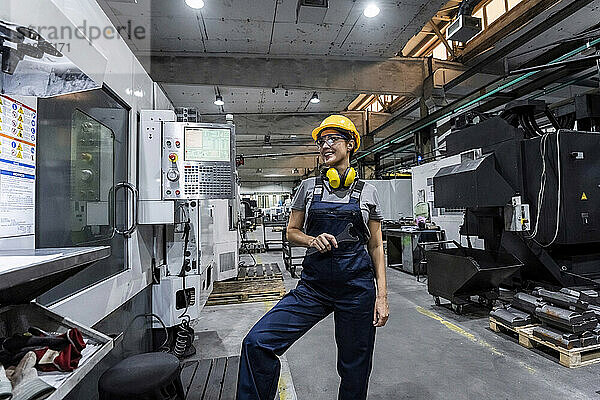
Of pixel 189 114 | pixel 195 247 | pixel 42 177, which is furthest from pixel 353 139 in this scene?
pixel 189 114

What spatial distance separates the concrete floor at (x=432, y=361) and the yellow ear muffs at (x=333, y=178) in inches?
55.8

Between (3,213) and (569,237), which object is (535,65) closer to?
(569,237)

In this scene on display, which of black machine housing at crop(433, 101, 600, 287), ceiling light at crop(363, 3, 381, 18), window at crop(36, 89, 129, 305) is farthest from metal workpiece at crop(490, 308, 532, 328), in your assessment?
ceiling light at crop(363, 3, 381, 18)

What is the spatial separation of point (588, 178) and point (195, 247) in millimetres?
3972

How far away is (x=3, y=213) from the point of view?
1.24 meters

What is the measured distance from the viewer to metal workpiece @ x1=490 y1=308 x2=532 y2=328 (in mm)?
3146

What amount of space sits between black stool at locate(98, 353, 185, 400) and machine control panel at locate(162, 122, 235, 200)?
3.61 feet

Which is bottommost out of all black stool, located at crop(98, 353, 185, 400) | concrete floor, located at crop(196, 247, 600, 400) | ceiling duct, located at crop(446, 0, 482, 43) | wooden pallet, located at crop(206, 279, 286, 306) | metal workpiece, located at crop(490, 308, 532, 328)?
concrete floor, located at crop(196, 247, 600, 400)

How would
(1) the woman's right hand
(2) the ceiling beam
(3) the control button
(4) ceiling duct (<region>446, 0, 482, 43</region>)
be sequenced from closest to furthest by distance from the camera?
(1) the woman's right hand → (3) the control button → (4) ceiling duct (<region>446, 0, 482, 43</region>) → (2) the ceiling beam

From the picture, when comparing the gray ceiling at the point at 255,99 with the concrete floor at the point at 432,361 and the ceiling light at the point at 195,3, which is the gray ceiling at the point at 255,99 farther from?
the concrete floor at the point at 432,361

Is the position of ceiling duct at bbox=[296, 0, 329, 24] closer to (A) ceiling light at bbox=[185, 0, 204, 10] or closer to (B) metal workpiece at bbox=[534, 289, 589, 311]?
(A) ceiling light at bbox=[185, 0, 204, 10]

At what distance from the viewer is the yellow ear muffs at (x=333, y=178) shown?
1854mm

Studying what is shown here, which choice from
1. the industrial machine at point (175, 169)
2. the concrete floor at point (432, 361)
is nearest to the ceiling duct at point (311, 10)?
the industrial machine at point (175, 169)

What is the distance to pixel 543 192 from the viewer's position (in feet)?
11.9
